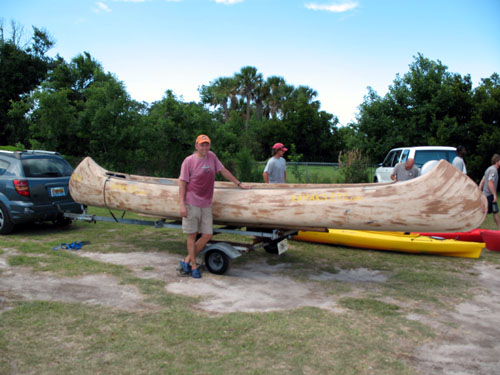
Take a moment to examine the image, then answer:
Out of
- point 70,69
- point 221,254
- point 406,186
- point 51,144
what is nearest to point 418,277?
point 406,186

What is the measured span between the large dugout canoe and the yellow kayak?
1.75 metres

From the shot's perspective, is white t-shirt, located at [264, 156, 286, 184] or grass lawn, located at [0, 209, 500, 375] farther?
white t-shirt, located at [264, 156, 286, 184]

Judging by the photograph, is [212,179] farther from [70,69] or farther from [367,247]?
[70,69]

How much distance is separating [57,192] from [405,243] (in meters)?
6.38

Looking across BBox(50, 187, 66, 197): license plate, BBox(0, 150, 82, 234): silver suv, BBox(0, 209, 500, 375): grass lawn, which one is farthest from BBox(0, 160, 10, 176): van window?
BBox(0, 209, 500, 375): grass lawn

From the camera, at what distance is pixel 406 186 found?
4.58 metres

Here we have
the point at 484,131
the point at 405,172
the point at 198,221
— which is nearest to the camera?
the point at 198,221

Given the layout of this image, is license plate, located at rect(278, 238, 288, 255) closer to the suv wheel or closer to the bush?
the suv wheel

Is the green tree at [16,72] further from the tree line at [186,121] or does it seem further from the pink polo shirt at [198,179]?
the pink polo shirt at [198,179]

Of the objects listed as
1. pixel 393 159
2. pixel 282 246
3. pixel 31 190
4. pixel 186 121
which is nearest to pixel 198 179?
pixel 282 246

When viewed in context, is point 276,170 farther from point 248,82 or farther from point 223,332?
point 248,82

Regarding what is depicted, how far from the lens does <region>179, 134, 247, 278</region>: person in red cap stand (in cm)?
517

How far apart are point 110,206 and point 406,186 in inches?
176

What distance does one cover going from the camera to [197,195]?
5.22 meters
